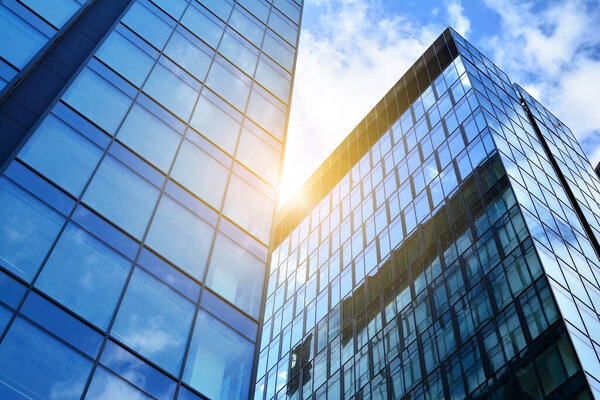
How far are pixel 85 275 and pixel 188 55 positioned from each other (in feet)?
36.3

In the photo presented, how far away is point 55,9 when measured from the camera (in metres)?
18.8

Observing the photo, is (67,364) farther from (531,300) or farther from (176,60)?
(531,300)

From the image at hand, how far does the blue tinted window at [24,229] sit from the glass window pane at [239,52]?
12.3 metres

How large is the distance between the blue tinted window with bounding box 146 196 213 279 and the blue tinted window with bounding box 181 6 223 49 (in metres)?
9.05

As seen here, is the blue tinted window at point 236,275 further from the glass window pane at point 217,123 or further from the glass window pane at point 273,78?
the glass window pane at point 273,78

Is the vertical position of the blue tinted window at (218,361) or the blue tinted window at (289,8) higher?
the blue tinted window at (289,8)

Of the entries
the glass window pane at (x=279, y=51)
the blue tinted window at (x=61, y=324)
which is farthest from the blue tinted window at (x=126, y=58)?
the blue tinted window at (x=61, y=324)

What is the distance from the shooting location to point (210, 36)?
2458 centimetres

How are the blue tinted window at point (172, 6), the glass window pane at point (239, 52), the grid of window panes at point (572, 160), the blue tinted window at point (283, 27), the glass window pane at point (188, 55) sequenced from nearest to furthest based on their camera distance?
the glass window pane at point (188, 55) → the blue tinted window at point (172, 6) → the glass window pane at point (239, 52) → the blue tinted window at point (283, 27) → the grid of window panes at point (572, 160)

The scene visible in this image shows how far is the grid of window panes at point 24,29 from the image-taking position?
16.2 metres

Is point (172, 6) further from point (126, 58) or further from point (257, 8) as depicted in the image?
point (257, 8)

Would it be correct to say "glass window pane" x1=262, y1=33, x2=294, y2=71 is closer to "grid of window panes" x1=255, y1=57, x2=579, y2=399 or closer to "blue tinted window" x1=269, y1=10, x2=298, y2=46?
"blue tinted window" x1=269, y1=10, x2=298, y2=46

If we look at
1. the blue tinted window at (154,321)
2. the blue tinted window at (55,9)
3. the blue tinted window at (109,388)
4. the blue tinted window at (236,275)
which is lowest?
the blue tinted window at (109,388)

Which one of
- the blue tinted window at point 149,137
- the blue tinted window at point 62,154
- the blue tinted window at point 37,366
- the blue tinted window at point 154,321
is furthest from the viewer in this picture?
the blue tinted window at point 149,137
